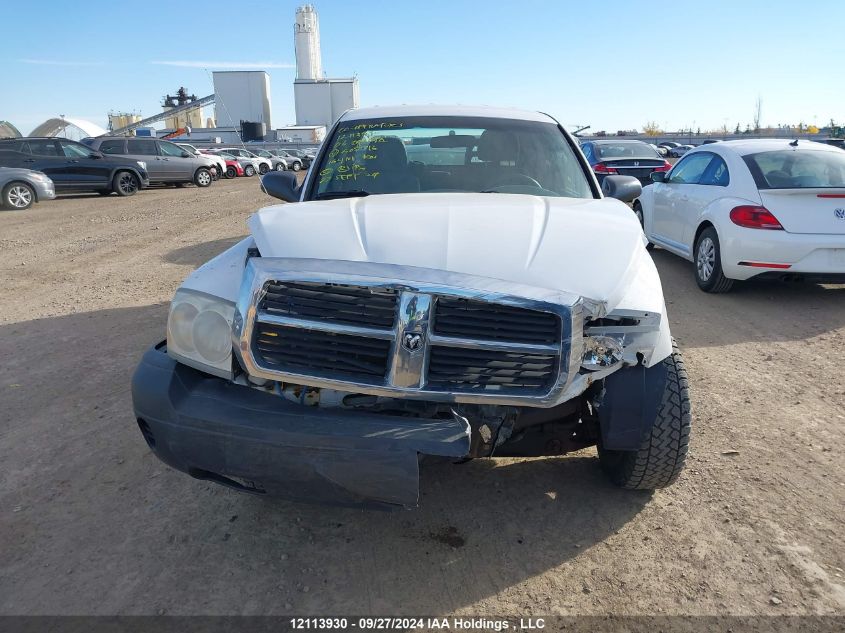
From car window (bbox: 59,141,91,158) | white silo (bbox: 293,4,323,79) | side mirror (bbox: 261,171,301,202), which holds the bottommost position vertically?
side mirror (bbox: 261,171,301,202)

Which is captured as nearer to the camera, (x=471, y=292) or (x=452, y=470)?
(x=471, y=292)

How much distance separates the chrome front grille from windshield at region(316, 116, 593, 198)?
57.2 inches

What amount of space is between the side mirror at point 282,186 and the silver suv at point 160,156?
18124mm

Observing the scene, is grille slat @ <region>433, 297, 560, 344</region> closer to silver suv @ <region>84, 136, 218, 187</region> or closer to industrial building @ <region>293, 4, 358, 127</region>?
silver suv @ <region>84, 136, 218, 187</region>

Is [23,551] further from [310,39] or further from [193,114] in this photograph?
[193,114]

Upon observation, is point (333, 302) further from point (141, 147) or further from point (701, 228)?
point (141, 147)

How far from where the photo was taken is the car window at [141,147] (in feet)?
67.4

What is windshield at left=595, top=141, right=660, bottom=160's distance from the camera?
12555 millimetres

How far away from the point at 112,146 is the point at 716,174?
19472 millimetres

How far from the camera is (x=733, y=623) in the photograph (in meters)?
2.19

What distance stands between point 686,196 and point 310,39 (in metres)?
76.5

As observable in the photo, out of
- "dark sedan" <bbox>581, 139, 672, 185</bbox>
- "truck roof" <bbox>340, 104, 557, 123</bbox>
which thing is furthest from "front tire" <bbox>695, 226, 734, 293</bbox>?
"dark sedan" <bbox>581, 139, 672, 185</bbox>

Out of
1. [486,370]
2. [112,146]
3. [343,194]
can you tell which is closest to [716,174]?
[343,194]

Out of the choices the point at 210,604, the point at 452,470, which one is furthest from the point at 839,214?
the point at 210,604
